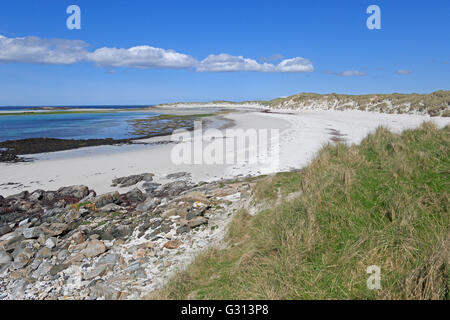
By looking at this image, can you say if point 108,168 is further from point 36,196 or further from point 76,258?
point 76,258

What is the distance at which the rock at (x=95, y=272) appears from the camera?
202 inches

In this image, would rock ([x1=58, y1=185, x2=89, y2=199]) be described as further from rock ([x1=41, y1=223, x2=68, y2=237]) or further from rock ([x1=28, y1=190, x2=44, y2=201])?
rock ([x1=41, y1=223, x2=68, y2=237])

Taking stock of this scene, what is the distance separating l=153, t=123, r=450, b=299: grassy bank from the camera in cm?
351

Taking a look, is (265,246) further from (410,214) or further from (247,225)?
(410,214)

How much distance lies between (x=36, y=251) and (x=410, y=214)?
8085 mm

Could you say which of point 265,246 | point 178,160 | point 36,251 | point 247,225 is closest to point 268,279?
point 265,246

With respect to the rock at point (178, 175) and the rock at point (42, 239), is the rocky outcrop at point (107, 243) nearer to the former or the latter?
the rock at point (42, 239)

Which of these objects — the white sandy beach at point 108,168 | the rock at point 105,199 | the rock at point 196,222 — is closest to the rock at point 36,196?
Answer: the white sandy beach at point 108,168

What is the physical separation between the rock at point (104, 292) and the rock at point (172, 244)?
142cm

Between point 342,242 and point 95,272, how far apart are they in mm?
4589

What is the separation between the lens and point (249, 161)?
1528cm

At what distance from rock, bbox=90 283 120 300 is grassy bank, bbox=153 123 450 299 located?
2.46ft

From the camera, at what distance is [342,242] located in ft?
13.8

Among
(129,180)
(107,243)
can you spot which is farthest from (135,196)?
(107,243)
